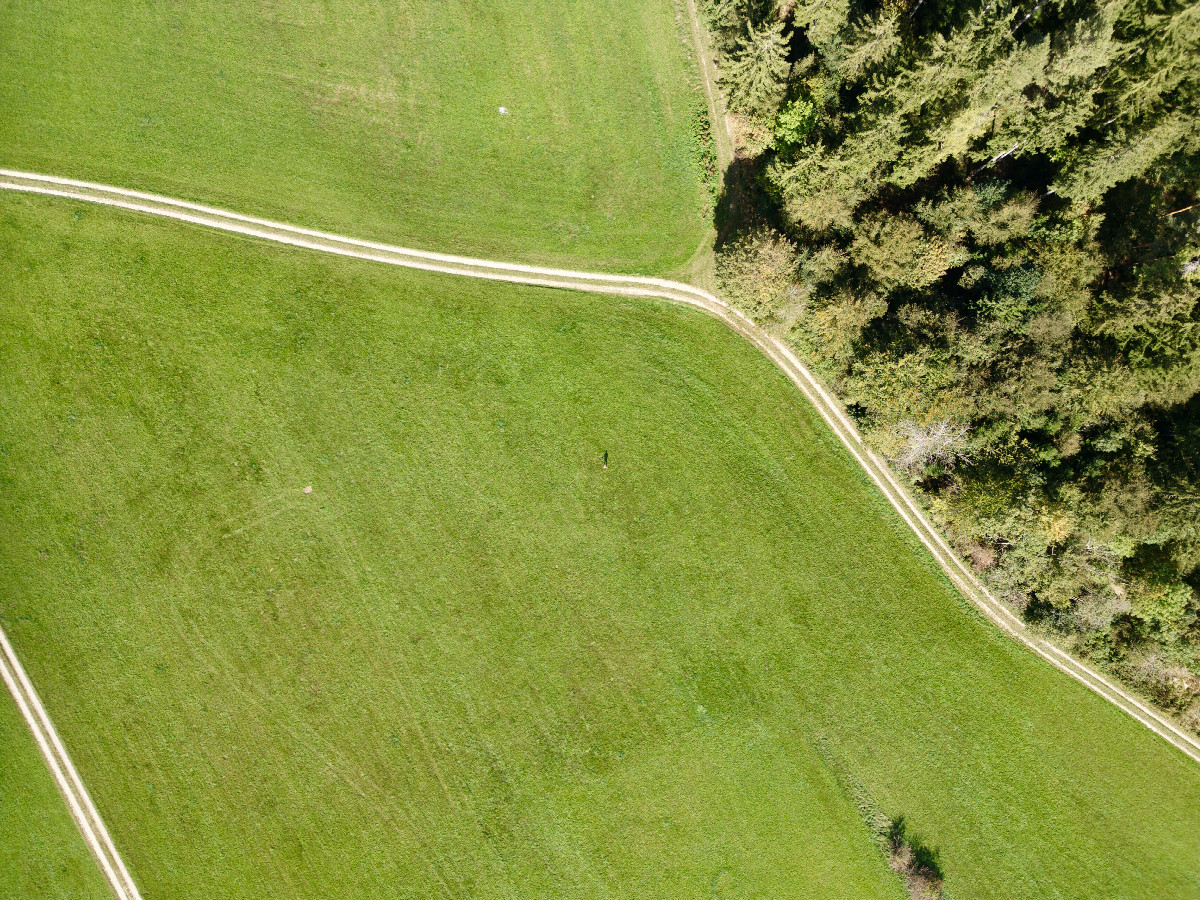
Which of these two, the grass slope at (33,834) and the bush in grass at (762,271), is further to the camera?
the grass slope at (33,834)

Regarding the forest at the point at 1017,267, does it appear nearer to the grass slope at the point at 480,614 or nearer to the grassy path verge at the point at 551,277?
the grassy path verge at the point at 551,277

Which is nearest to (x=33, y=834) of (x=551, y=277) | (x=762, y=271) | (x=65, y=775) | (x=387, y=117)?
(x=65, y=775)

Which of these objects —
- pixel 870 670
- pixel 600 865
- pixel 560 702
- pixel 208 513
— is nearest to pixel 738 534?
pixel 870 670

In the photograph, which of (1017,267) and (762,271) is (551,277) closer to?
(762,271)

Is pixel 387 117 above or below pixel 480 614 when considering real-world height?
above

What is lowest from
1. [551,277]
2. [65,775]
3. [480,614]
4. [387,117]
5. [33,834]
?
[33,834]

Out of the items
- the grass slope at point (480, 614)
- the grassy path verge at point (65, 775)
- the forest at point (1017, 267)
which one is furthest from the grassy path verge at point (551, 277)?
the grassy path verge at point (65, 775)

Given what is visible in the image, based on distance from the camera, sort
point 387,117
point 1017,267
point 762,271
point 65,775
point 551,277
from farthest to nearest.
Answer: point 551,277 → point 387,117 → point 65,775 → point 762,271 → point 1017,267
